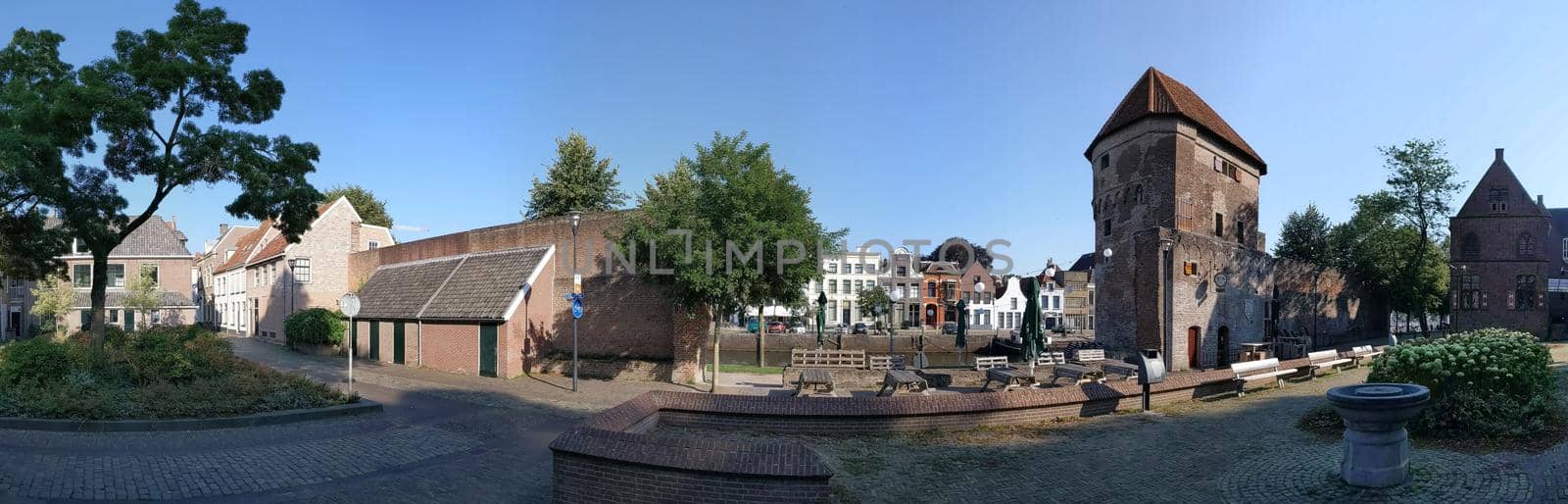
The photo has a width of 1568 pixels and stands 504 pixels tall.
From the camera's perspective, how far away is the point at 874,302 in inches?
2473

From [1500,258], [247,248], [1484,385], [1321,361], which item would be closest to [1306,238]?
[1500,258]

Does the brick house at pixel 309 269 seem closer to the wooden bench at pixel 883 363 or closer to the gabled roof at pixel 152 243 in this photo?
the gabled roof at pixel 152 243

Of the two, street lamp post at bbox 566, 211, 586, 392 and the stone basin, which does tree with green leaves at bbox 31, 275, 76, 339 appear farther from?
the stone basin

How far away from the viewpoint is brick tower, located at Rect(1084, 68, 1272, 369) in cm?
2511

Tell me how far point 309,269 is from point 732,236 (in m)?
29.9

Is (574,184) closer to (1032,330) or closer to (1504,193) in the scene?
(1032,330)

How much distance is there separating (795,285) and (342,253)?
102 ft

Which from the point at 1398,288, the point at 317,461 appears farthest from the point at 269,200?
the point at 1398,288

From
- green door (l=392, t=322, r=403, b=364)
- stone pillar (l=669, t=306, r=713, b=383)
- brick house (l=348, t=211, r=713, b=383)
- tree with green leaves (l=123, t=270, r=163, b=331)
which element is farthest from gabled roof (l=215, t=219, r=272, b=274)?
stone pillar (l=669, t=306, r=713, b=383)

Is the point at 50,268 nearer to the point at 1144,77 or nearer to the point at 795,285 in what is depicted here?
the point at 795,285

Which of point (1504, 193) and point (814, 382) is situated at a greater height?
point (1504, 193)

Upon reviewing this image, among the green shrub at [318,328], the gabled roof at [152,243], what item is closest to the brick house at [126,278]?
the gabled roof at [152,243]

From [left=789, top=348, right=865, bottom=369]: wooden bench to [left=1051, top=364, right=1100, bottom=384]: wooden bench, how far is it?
504 cm

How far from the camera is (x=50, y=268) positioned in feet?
55.8
